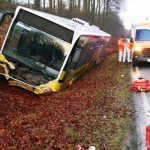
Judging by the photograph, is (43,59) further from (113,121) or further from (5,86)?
(113,121)

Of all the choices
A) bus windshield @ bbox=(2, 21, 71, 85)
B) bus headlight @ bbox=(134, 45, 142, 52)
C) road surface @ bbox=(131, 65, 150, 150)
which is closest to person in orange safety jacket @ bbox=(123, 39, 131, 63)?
bus headlight @ bbox=(134, 45, 142, 52)

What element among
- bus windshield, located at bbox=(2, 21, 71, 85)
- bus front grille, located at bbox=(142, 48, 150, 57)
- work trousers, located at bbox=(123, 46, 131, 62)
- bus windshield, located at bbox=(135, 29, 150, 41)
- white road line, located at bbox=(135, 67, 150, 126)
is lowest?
work trousers, located at bbox=(123, 46, 131, 62)

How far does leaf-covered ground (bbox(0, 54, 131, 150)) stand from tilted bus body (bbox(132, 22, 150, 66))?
9383 mm

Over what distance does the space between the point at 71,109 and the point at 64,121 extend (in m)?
1.55

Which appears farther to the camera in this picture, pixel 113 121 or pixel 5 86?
pixel 5 86

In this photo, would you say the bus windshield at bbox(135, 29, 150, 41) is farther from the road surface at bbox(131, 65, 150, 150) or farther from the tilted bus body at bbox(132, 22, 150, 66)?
the road surface at bbox(131, 65, 150, 150)

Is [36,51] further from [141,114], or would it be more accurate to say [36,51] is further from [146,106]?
[141,114]

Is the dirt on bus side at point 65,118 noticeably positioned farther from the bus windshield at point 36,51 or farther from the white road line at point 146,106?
the bus windshield at point 36,51

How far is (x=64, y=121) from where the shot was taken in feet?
34.2

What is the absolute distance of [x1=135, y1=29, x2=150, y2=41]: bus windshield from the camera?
26355 millimetres

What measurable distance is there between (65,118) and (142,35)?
16586 mm

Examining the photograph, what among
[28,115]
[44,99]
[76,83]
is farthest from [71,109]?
[76,83]

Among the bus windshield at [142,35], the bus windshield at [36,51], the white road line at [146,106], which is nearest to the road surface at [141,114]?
the white road line at [146,106]

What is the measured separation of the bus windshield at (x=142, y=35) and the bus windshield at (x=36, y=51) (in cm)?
1210
